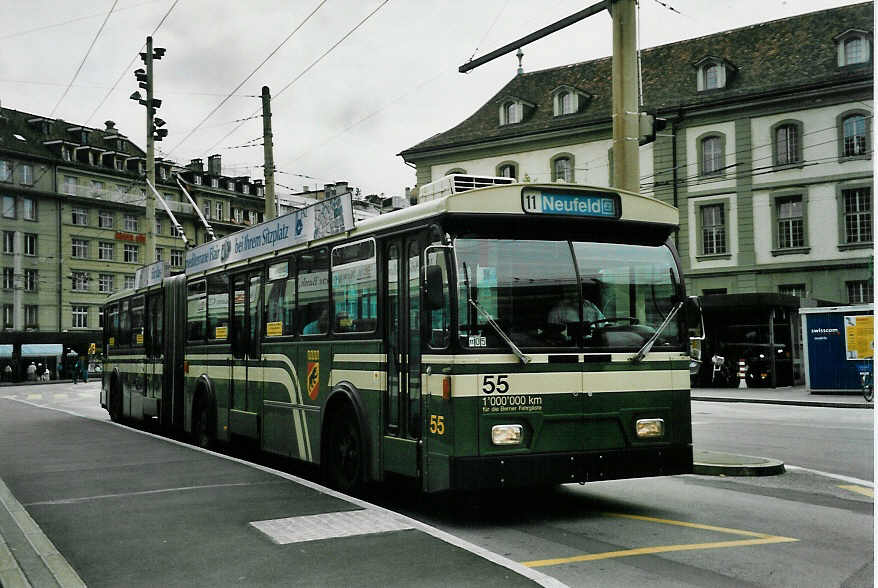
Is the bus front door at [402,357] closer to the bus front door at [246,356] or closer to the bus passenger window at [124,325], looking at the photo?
the bus front door at [246,356]

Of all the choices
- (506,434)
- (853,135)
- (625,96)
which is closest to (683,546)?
(506,434)

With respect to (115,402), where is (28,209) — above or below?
above

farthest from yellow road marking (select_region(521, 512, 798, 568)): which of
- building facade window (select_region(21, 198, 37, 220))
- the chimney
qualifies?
the chimney

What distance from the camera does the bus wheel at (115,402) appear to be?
2203cm

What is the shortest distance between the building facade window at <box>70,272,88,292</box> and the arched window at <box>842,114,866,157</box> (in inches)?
2293

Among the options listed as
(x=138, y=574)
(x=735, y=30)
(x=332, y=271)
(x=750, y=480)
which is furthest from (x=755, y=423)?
(x=735, y=30)

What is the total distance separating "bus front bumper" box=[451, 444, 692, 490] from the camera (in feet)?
26.2

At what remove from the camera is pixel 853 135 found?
40.0 metres

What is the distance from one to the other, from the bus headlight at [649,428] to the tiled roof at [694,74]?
3524cm

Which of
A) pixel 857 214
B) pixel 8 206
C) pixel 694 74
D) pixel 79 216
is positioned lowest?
pixel 857 214

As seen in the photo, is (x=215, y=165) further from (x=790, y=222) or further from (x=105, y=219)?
(x=790, y=222)

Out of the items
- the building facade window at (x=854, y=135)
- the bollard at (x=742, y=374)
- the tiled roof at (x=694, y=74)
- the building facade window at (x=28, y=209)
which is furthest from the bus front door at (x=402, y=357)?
the building facade window at (x=28, y=209)

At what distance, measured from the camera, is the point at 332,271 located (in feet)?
34.9

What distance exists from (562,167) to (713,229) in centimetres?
809
